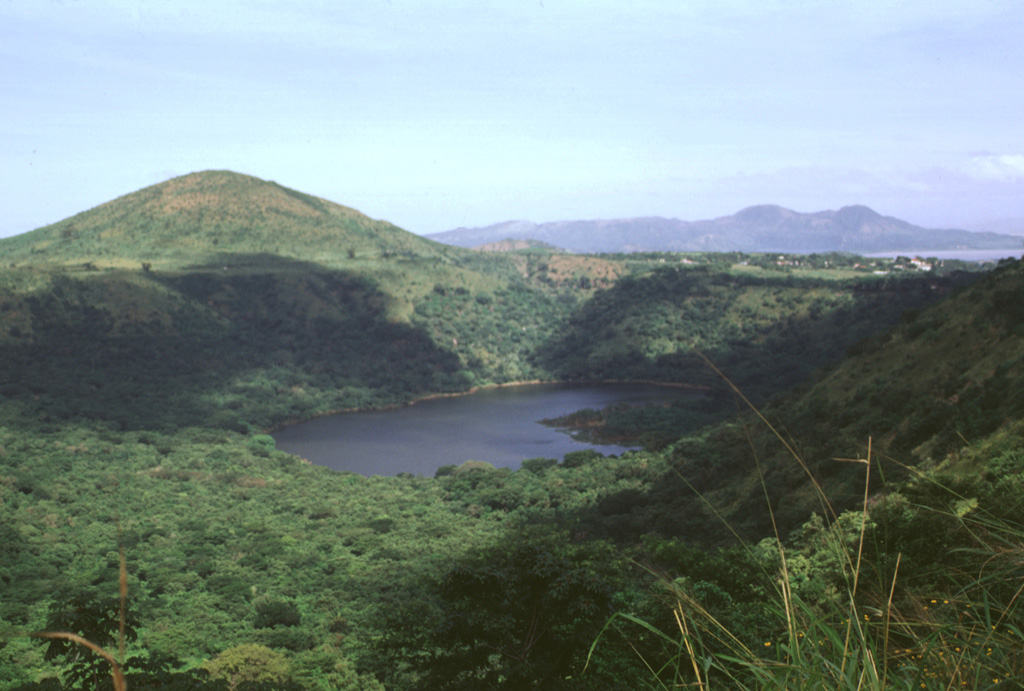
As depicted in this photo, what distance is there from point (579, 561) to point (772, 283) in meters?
106

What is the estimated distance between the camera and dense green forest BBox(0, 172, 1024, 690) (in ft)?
17.1

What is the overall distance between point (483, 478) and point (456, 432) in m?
24.5

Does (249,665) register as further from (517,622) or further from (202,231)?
(202,231)

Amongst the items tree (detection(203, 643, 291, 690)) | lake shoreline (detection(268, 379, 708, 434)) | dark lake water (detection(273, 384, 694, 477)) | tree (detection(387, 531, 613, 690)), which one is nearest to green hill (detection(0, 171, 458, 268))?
lake shoreline (detection(268, 379, 708, 434))

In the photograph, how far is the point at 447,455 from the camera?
2746 inches

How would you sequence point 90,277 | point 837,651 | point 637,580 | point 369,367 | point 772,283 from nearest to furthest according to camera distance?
point 837,651 < point 637,580 < point 90,277 < point 369,367 < point 772,283

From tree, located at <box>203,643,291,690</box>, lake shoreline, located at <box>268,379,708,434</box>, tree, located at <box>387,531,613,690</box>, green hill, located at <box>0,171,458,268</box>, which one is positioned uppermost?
green hill, located at <box>0,171,458,268</box>

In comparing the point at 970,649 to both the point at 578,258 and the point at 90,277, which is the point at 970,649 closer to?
the point at 90,277

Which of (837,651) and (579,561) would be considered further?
(579,561)

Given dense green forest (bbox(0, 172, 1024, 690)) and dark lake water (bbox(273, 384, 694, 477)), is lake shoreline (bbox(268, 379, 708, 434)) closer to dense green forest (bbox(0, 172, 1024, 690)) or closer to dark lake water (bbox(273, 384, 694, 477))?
dense green forest (bbox(0, 172, 1024, 690))

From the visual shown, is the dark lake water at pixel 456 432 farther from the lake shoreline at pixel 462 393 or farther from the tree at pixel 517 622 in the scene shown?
the tree at pixel 517 622

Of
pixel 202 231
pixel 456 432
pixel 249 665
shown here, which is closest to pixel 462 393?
pixel 456 432

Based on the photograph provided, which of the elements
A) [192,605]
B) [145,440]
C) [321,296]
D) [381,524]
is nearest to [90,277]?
[321,296]

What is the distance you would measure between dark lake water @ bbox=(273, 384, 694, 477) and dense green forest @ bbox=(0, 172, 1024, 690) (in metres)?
4.70
